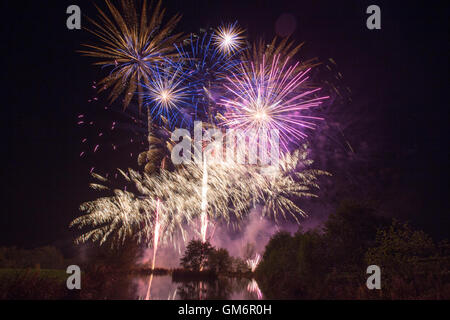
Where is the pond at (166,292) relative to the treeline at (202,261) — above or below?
above

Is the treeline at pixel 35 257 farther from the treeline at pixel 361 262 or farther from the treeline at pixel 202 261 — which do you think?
the treeline at pixel 361 262

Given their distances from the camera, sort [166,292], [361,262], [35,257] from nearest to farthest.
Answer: [166,292], [361,262], [35,257]

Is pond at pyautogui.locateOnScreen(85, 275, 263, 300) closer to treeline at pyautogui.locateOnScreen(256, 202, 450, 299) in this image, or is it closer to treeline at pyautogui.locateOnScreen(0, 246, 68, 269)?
treeline at pyautogui.locateOnScreen(256, 202, 450, 299)

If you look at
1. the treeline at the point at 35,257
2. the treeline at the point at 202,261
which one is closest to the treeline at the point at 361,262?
the treeline at the point at 202,261

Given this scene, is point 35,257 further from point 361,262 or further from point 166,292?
point 361,262

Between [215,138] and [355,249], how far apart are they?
12.2m

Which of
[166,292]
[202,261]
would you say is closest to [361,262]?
[166,292]

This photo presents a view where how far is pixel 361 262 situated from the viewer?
54.5 ft

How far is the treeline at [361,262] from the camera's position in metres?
12.4

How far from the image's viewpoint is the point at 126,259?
3316 centimetres

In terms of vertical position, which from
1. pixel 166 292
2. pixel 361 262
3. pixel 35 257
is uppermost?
pixel 361 262

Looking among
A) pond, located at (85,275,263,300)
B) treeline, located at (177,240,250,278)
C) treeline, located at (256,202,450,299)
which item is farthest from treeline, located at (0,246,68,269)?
treeline, located at (256,202,450,299)

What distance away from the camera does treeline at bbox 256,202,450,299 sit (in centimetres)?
1242
